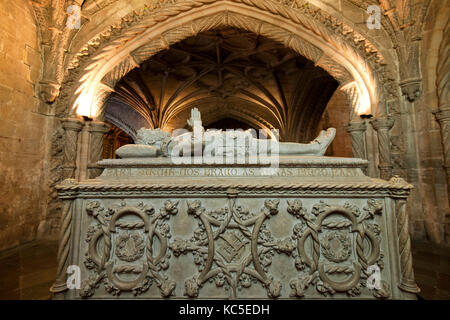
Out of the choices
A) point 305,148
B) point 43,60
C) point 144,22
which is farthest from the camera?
point 144,22

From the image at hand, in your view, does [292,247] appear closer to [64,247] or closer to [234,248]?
[234,248]

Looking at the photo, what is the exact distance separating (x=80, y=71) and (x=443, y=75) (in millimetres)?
6042

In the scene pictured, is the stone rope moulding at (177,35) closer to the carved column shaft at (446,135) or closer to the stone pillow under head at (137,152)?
the carved column shaft at (446,135)

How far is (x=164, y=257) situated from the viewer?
184cm

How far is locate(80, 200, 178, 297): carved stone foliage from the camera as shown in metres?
1.80

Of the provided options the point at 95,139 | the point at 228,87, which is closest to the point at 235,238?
the point at 95,139

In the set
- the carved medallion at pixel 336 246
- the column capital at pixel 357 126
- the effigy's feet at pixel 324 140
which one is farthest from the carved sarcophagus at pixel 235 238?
the column capital at pixel 357 126

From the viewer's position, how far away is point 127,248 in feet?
6.11

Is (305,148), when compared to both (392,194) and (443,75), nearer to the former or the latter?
(392,194)

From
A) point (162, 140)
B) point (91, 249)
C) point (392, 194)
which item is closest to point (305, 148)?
point (392, 194)

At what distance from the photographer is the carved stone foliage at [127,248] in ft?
5.91

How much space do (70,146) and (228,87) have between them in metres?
7.29

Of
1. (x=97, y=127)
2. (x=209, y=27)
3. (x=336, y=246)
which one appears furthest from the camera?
(x=209, y=27)

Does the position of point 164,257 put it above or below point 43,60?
below
